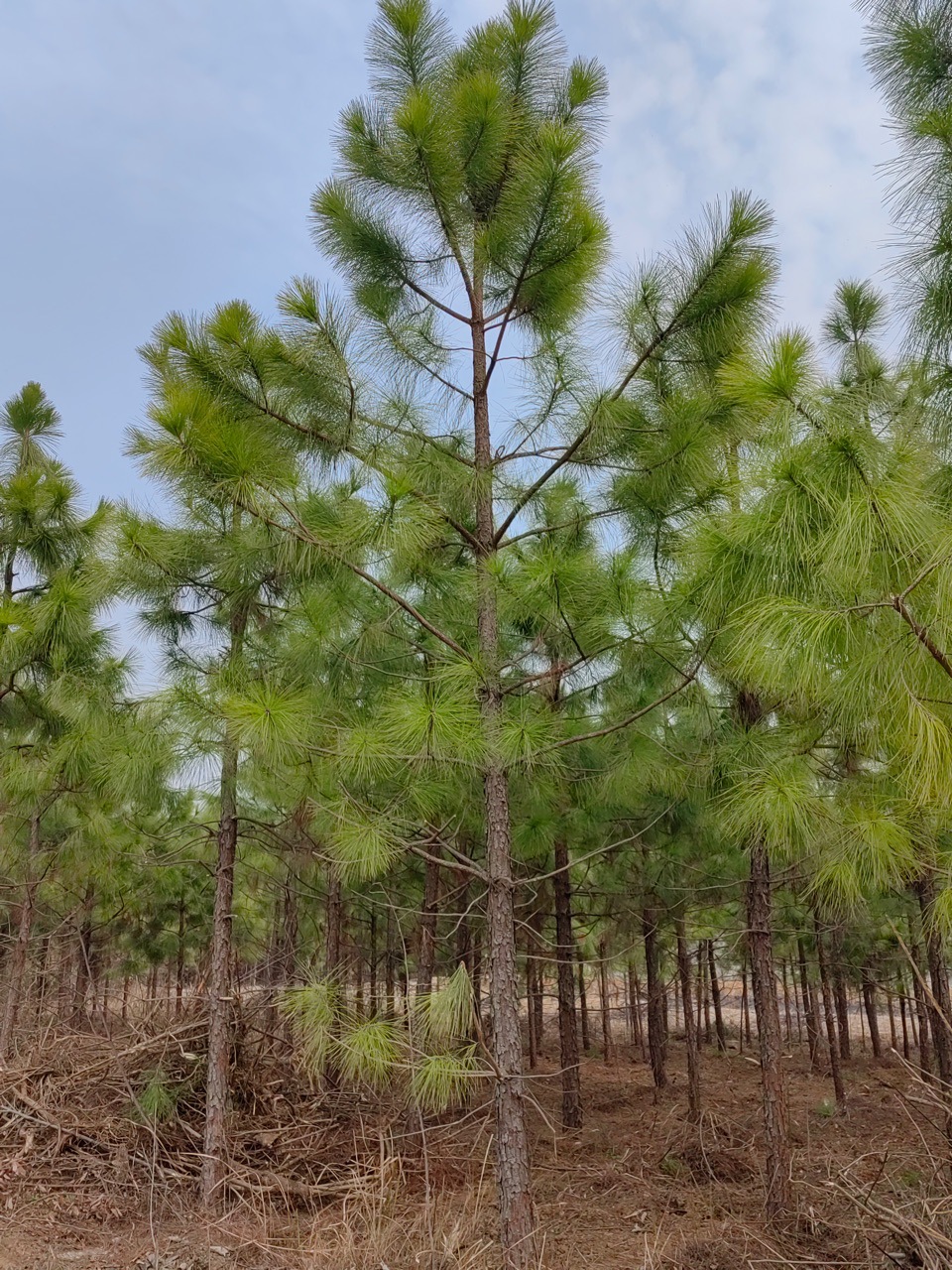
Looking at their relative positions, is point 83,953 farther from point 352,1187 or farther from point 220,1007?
point 352,1187

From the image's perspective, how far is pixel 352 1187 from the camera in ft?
18.4

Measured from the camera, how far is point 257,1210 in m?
5.24

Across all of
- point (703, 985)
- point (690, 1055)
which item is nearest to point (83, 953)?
point (690, 1055)

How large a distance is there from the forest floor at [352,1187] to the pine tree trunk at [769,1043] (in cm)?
20

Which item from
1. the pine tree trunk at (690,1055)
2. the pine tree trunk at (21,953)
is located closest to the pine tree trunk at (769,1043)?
the pine tree trunk at (690,1055)

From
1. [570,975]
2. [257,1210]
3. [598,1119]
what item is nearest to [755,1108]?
[598,1119]

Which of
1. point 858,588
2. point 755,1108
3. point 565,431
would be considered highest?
point 565,431

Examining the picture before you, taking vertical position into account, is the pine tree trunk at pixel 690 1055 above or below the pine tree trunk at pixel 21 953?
below

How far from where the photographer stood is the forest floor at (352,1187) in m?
4.30

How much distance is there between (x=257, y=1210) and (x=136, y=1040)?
2.14m

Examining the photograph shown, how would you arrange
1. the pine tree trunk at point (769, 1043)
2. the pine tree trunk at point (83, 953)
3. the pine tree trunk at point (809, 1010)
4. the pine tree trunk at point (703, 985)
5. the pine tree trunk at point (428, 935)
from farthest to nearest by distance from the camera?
the pine tree trunk at point (809, 1010) → the pine tree trunk at point (703, 985) → the pine tree trunk at point (83, 953) → the pine tree trunk at point (428, 935) → the pine tree trunk at point (769, 1043)

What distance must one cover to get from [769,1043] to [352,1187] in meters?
2.93

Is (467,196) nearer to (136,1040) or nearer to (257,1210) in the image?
(257,1210)

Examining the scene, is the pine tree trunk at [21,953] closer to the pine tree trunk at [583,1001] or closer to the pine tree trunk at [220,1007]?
the pine tree trunk at [220,1007]
